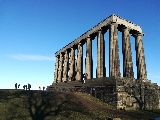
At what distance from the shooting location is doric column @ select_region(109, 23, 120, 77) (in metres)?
29.6

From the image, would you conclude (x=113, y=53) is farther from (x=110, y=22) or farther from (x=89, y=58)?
(x=89, y=58)

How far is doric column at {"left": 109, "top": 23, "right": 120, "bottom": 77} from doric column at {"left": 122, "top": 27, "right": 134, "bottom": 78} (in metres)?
3.28

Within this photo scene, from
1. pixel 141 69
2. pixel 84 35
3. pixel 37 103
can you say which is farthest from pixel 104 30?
pixel 37 103

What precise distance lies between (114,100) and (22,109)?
39.4 feet

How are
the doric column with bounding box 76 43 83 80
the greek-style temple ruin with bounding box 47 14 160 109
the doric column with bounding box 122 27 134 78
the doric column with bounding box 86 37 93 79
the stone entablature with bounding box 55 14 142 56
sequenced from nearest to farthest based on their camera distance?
the greek-style temple ruin with bounding box 47 14 160 109
the stone entablature with bounding box 55 14 142 56
the doric column with bounding box 122 27 134 78
the doric column with bounding box 86 37 93 79
the doric column with bounding box 76 43 83 80

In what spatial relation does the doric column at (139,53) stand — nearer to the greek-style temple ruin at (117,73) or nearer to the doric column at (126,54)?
the greek-style temple ruin at (117,73)

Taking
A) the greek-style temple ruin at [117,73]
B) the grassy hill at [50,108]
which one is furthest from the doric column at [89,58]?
the grassy hill at [50,108]

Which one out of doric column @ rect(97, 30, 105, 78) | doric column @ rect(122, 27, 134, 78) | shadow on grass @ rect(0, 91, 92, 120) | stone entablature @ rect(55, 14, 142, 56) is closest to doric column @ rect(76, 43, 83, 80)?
stone entablature @ rect(55, 14, 142, 56)

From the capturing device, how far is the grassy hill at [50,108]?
61.4ft

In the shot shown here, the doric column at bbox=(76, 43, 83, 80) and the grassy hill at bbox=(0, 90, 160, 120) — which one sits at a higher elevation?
the doric column at bbox=(76, 43, 83, 80)

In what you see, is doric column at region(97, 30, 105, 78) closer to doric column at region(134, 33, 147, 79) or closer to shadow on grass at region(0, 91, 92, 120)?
doric column at region(134, 33, 147, 79)

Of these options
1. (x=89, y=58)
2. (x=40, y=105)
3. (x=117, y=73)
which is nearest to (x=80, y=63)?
(x=89, y=58)

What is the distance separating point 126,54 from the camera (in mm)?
33750

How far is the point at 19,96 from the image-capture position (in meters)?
23.3
